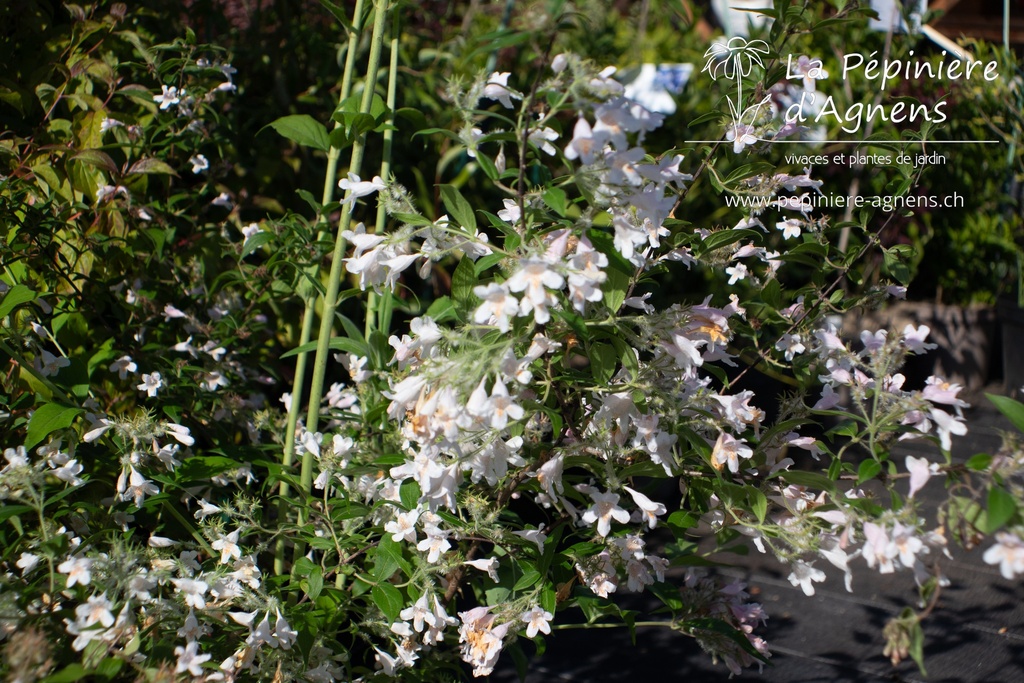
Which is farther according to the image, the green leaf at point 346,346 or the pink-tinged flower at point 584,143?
the green leaf at point 346,346

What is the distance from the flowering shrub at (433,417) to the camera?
34.9 inches

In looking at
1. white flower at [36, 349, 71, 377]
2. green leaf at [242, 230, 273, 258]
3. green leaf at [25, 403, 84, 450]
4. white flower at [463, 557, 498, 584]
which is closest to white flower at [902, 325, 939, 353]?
white flower at [463, 557, 498, 584]

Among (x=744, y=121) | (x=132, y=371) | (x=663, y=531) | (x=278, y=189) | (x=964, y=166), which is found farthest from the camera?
(x=964, y=166)

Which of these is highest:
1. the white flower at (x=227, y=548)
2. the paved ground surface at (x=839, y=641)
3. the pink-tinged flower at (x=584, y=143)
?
the pink-tinged flower at (x=584, y=143)

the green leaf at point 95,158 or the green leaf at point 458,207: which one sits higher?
the green leaf at point 95,158

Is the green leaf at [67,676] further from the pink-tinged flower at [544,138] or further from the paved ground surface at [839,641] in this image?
the paved ground surface at [839,641]

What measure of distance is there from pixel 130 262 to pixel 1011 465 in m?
1.50

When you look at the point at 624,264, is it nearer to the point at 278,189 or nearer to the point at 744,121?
the point at 744,121

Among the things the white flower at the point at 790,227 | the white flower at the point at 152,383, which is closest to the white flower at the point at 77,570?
the white flower at the point at 152,383

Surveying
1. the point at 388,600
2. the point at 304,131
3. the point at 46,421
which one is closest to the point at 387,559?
the point at 388,600

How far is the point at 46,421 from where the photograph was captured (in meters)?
1.08

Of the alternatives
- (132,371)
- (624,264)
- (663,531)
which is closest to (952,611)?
(663,531)

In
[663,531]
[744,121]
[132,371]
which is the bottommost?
[663,531]

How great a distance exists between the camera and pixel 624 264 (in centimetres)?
93
